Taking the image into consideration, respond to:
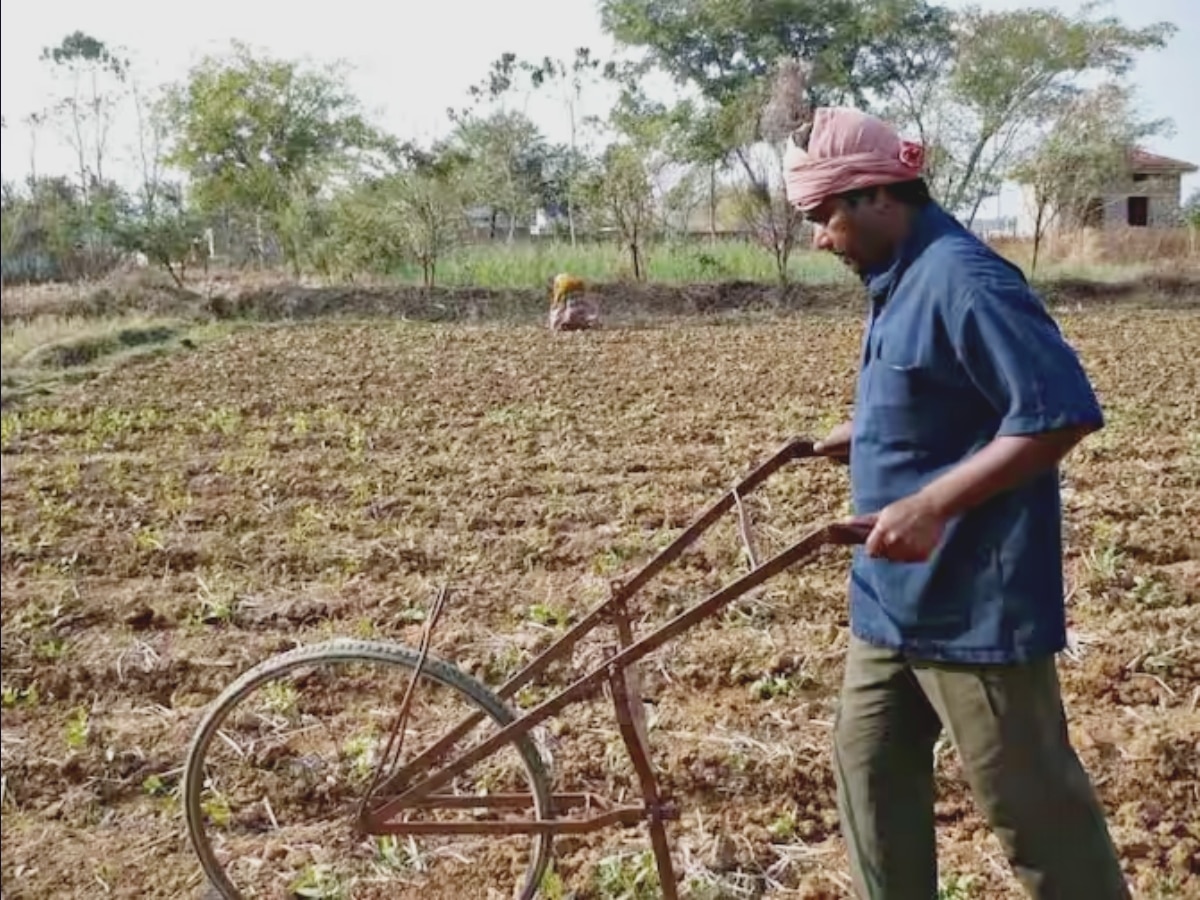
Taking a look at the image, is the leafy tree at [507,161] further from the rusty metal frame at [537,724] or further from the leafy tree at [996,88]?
the rusty metal frame at [537,724]

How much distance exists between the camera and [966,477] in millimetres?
1740

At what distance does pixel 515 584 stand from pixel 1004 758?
108 inches

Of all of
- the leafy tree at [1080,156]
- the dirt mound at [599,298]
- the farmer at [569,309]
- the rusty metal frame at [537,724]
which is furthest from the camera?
the dirt mound at [599,298]

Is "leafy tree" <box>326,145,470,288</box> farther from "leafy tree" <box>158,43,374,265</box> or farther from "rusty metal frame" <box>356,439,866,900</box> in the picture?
"rusty metal frame" <box>356,439,866,900</box>

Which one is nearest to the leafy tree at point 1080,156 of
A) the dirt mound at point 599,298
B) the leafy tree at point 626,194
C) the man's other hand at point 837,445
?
the dirt mound at point 599,298

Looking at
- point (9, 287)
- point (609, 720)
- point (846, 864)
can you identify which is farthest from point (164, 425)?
point (9, 287)

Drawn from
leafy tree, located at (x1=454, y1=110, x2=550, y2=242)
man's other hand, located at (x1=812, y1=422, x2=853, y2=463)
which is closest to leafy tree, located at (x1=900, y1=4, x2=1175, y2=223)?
leafy tree, located at (x1=454, y1=110, x2=550, y2=242)

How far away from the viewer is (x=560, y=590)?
441 cm

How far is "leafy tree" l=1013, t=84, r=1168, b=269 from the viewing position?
13.7m

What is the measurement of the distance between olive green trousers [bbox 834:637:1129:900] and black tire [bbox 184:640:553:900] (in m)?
0.59

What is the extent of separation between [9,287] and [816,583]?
3.27 m

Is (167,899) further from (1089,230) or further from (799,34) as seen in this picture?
(799,34)

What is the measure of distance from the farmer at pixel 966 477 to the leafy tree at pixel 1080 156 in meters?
12.4

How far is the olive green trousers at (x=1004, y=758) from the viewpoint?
1.88 m
